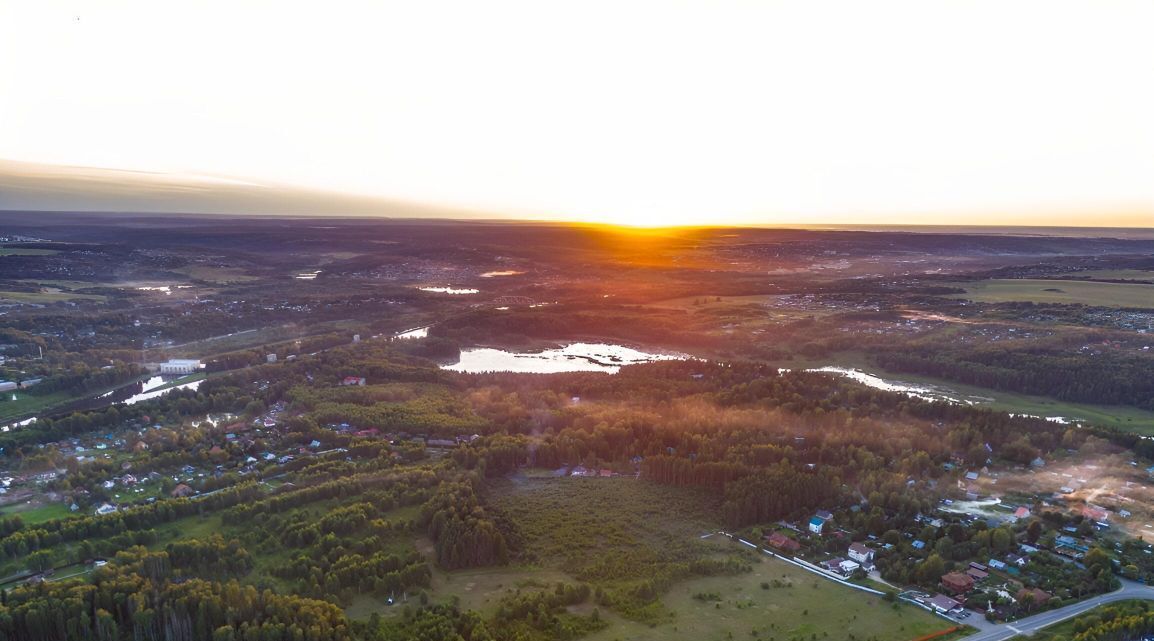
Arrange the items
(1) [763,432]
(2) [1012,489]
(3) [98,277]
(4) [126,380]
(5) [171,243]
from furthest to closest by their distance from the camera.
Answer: (5) [171,243]
(3) [98,277]
(4) [126,380]
(1) [763,432]
(2) [1012,489]

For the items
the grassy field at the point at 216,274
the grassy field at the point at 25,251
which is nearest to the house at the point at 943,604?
the grassy field at the point at 216,274

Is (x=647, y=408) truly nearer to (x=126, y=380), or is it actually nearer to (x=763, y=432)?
(x=763, y=432)

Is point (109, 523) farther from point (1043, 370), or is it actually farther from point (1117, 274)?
point (1117, 274)

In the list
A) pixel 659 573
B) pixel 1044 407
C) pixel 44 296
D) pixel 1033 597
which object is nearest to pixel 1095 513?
pixel 1033 597

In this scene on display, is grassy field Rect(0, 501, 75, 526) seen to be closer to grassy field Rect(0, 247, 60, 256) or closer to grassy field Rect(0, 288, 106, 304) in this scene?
grassy field Rect(0, 288, 106, 304)

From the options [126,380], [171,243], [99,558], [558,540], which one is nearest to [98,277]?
[171,243]

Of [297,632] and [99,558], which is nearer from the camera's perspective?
[297,632]
